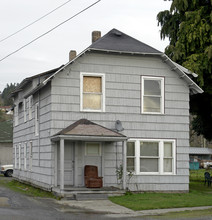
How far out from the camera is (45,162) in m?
22.7

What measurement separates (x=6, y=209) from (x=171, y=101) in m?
10.3

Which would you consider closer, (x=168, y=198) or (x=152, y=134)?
(x=168, y=198)

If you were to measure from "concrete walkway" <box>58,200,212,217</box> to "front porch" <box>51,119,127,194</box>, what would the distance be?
0.97m

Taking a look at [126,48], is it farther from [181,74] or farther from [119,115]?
[119,115]

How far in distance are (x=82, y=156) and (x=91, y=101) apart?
2520 millimetres

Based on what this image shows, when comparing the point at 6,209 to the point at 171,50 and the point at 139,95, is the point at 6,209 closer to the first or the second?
the point at 139,95

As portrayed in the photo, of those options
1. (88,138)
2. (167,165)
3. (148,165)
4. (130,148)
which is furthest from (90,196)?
(167,165)

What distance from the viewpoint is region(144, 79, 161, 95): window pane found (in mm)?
22922

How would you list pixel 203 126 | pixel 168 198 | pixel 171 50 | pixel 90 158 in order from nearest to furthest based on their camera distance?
pixel 168 198 → pixel 90 158 → pixel 171 50 → pixel 203 126

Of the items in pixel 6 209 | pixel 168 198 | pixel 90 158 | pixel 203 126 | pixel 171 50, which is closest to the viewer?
pixel 6 209

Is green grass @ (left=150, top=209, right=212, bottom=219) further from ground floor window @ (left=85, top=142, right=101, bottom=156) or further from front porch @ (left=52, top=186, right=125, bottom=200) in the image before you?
ground floor window @ (left=85, top=142, right=101, bottom=156)

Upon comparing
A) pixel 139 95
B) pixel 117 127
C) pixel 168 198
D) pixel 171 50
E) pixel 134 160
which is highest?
pixel 171 50

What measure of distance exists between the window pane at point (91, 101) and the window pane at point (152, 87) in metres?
2.37

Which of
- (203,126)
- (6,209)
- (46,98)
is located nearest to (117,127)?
(46,98)
